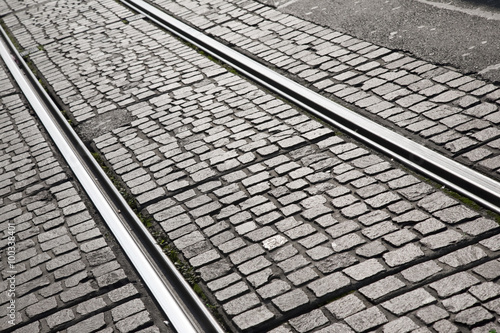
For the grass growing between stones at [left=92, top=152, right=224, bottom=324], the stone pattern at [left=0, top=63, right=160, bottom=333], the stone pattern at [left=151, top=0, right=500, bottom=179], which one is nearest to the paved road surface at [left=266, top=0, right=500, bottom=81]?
the stone pattern at [left=151, top=0, right=500, bottom=179]

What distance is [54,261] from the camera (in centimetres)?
504

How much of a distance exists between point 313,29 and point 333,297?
5.38 m

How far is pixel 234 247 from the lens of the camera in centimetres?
478

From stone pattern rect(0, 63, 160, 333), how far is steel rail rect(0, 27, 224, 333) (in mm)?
126

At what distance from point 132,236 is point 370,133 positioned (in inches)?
98.1

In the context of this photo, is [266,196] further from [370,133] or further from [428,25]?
[428,25]

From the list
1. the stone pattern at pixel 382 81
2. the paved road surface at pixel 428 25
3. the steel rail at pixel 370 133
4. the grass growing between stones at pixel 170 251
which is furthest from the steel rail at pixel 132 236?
the paved road surface at pixel 428 25

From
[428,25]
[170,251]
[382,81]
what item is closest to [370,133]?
[382,81]

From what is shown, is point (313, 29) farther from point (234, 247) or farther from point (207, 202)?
point (234, 247)

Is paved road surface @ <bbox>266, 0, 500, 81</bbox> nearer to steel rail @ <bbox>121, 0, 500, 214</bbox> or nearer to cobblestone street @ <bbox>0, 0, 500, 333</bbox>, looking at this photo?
cobblestone street @ <bbox>0, 0, 500, 333</bbox>

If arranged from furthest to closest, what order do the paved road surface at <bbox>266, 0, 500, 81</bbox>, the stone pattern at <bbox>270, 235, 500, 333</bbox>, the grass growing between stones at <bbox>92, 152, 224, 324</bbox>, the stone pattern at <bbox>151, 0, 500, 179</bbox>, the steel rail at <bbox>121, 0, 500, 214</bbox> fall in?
the paved road surface at <bbox>266, 0, 500, 81</bbox>
the stone pattern at <bbox>151, 0, 500, 179</bbox>
the steel rail at <bbox>121, 0, 500, 214</bbox>
the grass growing between stones at <bbox>92, 152, 224, 324</bbox>
the stone pattern at <bbox>270, 235, 500, 333</bbox>

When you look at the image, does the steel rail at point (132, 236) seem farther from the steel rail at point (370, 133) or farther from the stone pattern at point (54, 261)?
the steel rail at point (370, 133)

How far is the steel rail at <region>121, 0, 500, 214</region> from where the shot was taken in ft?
15.8

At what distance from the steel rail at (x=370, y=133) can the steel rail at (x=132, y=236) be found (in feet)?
7.44
